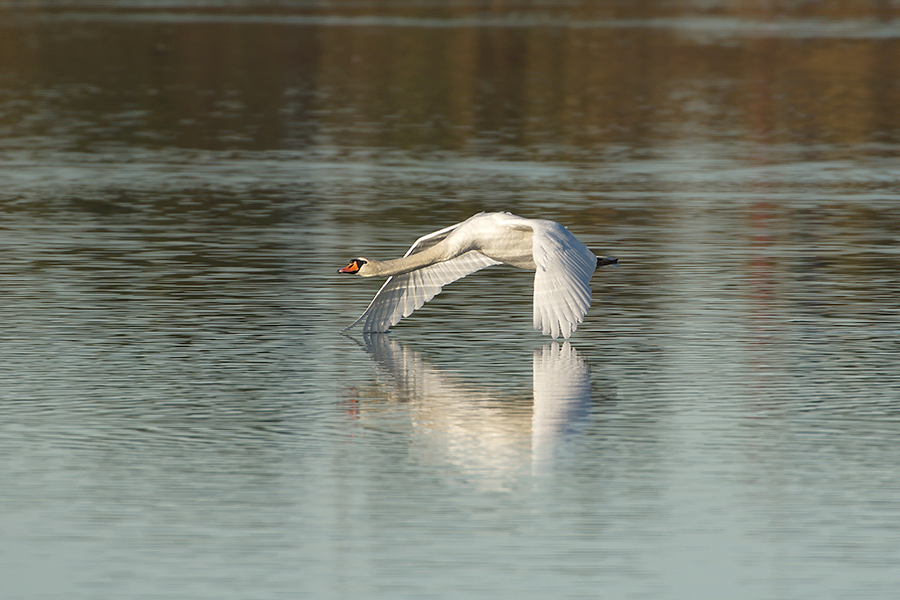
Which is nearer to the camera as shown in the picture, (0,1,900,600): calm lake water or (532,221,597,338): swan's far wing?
(0,1,900,600): calm lake water

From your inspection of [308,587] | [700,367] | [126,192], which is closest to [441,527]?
[308,587]

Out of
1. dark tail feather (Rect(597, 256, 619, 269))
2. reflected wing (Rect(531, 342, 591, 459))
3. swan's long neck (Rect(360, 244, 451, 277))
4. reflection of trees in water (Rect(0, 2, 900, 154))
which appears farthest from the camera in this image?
reflection of trees in water (Rect(0, 2, 900, 154))

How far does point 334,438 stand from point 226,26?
5237 cm

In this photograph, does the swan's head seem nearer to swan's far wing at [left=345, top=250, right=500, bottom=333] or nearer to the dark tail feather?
swan's far wing at [left=345, top=250, right=500, bottom=333]

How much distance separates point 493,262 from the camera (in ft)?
41.7

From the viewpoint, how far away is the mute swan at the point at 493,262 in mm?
11211

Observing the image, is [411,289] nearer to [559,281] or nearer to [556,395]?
[559,281]

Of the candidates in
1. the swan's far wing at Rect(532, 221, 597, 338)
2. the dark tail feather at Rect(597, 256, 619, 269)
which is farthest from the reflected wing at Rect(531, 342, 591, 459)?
the dark tail feather at Rect(597, 256, 619, 269)

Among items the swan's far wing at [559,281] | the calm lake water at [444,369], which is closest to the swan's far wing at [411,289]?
the calm lake water at [444,369]

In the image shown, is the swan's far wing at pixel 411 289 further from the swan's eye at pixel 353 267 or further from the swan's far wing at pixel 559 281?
the swan's far wing at pixel 559 281

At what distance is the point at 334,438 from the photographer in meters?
9.05

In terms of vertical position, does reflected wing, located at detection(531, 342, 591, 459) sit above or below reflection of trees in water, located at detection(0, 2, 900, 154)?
above

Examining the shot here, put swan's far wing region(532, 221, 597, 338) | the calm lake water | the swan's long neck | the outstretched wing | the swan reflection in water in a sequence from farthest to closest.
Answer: the outstretched wing < the swan's long neck < swan's far wing region(532, 221, 597, 338) < the swan reflection in water < the calm lake water

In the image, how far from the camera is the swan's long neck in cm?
1227
